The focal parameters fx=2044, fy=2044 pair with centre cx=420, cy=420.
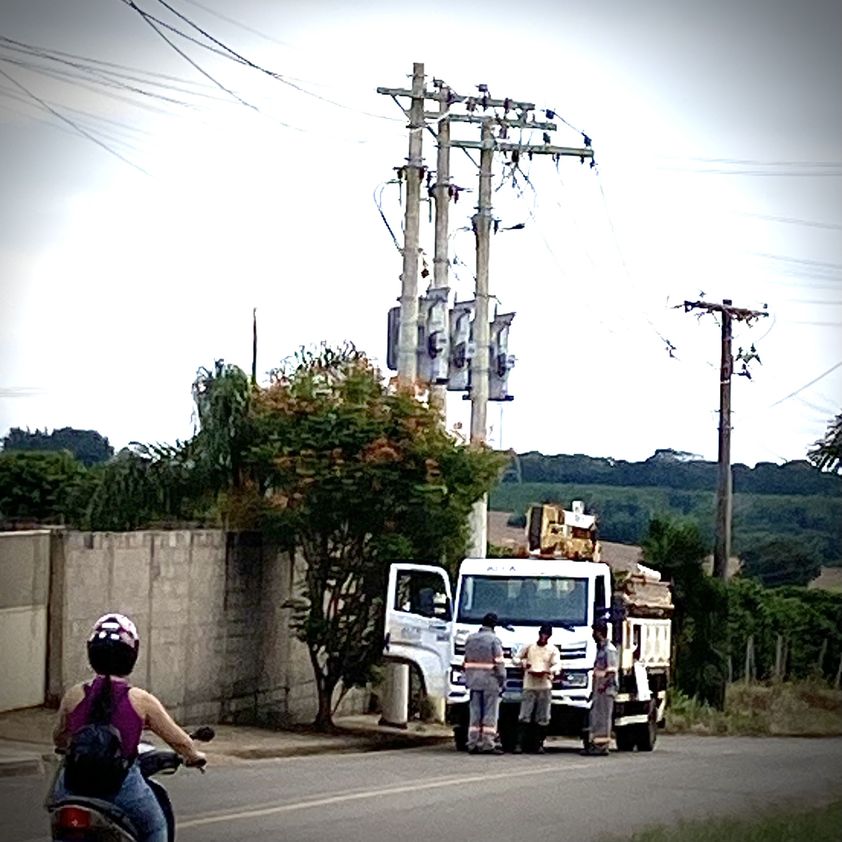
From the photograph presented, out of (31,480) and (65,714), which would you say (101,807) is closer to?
(65,714)

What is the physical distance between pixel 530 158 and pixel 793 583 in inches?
851

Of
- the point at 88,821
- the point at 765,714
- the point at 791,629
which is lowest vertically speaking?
the point at 765,714

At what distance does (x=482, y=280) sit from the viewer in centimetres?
3155

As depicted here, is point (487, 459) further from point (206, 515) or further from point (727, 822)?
point (727, 822)

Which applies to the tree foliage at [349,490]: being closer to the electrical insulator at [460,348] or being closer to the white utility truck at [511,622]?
the white utility truck at [511,622]

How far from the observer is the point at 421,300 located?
30812mm

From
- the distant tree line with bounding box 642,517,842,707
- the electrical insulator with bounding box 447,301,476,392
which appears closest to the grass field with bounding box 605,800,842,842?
the electrical insulator with bounding box 447,301,476,392

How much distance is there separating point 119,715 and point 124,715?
3 centimetres

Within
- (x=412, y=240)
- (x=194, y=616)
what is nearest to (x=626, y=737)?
(x=194, y=616)

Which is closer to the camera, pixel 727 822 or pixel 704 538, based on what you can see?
pixel 727 822

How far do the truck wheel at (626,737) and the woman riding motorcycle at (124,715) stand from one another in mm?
19868

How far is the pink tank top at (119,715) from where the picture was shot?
29.3 ft

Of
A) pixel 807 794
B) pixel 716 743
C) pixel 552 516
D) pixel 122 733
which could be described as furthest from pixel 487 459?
pixel 122 733

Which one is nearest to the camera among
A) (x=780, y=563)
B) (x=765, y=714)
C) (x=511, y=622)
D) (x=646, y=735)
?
(x=511, y=622)
